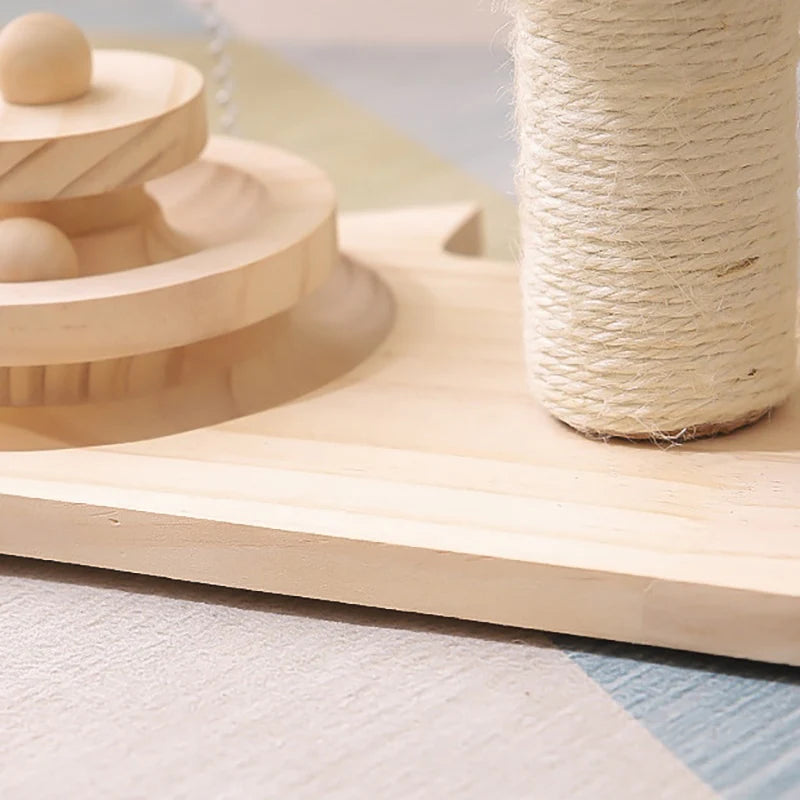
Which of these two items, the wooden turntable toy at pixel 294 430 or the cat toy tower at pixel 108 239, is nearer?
the wooden turntable toy at pixel 294 430

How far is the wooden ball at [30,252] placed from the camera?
849 millimetres

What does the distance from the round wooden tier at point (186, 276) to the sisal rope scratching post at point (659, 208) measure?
15cm

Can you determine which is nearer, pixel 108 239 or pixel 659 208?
pixel 659 208

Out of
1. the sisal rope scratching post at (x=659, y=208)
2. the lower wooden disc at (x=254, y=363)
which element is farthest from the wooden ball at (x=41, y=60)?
the sisal rope scratching post at (x=659, y=208)

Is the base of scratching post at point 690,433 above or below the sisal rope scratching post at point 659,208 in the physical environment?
below

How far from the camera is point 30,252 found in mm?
850

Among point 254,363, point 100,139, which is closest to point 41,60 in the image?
point 100,139

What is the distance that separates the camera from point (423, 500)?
76cm

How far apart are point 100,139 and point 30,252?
3.1 inches

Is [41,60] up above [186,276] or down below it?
above

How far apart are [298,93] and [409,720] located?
151cm

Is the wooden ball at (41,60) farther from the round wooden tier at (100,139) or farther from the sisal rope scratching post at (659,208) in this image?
the sisal rope scratching post at (659,208)

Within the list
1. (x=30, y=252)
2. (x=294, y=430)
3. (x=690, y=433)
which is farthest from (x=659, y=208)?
(x=30, y=252)

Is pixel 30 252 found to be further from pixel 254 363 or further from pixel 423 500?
pixel 423 500
